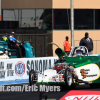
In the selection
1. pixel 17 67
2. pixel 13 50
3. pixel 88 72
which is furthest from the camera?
pixel 13 50

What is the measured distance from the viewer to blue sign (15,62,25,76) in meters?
16.2

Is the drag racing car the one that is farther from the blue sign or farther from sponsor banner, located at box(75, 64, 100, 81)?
the blue sign

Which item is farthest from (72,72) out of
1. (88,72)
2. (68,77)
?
(88,72)

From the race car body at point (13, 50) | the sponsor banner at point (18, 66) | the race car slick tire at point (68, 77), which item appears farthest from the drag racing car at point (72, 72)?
the race car body at point (13, 50)

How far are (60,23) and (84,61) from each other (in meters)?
18.1

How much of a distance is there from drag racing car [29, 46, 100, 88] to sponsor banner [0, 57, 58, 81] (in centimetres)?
369

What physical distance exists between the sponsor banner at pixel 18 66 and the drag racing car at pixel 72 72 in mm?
3687

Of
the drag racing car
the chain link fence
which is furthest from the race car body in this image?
the drag racing car

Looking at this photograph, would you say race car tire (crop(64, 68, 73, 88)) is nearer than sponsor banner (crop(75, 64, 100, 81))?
Yes

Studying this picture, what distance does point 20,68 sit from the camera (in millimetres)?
16375

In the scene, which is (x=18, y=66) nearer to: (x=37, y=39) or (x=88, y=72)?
(x=88, y=72)

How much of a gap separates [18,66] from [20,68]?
0.14m

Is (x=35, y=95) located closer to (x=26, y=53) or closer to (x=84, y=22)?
(x=26, y=53)

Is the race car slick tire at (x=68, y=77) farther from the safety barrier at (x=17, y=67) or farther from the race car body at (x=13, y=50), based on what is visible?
the race car body at (x=13, y=50)
